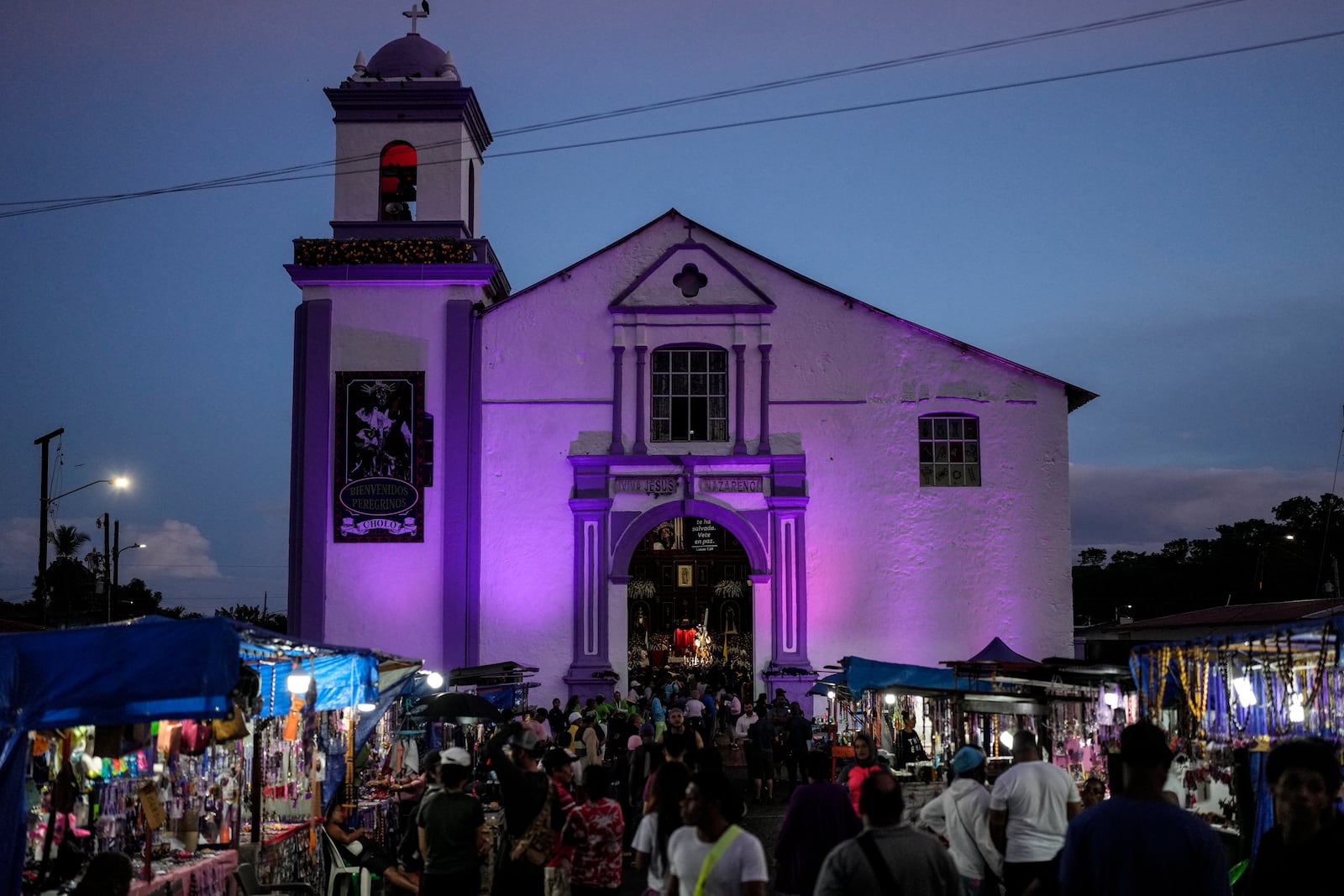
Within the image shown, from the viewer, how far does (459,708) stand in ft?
61.9

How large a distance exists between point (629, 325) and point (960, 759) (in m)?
18.9

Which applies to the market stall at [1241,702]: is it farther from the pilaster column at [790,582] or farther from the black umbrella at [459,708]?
the pilaster column at [790,582]

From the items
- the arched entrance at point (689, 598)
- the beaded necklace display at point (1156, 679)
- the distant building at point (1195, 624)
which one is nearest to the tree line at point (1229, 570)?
the distant building at point (1195, 624)

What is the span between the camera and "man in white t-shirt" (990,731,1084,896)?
32.0 ft

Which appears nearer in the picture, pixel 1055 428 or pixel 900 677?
pixel 900 677

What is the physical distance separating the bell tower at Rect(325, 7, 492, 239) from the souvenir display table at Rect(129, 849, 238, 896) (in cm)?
1833

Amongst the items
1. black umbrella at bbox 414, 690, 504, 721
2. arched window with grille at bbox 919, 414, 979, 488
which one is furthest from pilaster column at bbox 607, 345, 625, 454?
black umbrella at bbox 414, 690, 504, 721

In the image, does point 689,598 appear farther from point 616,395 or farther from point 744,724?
point 744,724

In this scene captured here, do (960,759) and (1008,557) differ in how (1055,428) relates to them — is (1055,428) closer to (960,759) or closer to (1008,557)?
(1008,557)

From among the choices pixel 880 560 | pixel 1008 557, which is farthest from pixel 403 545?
pixel 1008 557

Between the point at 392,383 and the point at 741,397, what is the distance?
6911mm

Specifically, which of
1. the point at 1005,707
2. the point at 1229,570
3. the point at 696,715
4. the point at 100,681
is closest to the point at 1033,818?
the point at 1005,707

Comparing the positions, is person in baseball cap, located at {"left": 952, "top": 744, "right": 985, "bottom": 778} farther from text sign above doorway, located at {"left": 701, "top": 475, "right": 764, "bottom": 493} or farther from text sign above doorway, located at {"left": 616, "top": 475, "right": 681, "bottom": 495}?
text sign above doorway, located at {"left": 616, "top": 475, "right": 681, "bottom": 495}

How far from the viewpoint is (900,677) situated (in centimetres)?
1803
